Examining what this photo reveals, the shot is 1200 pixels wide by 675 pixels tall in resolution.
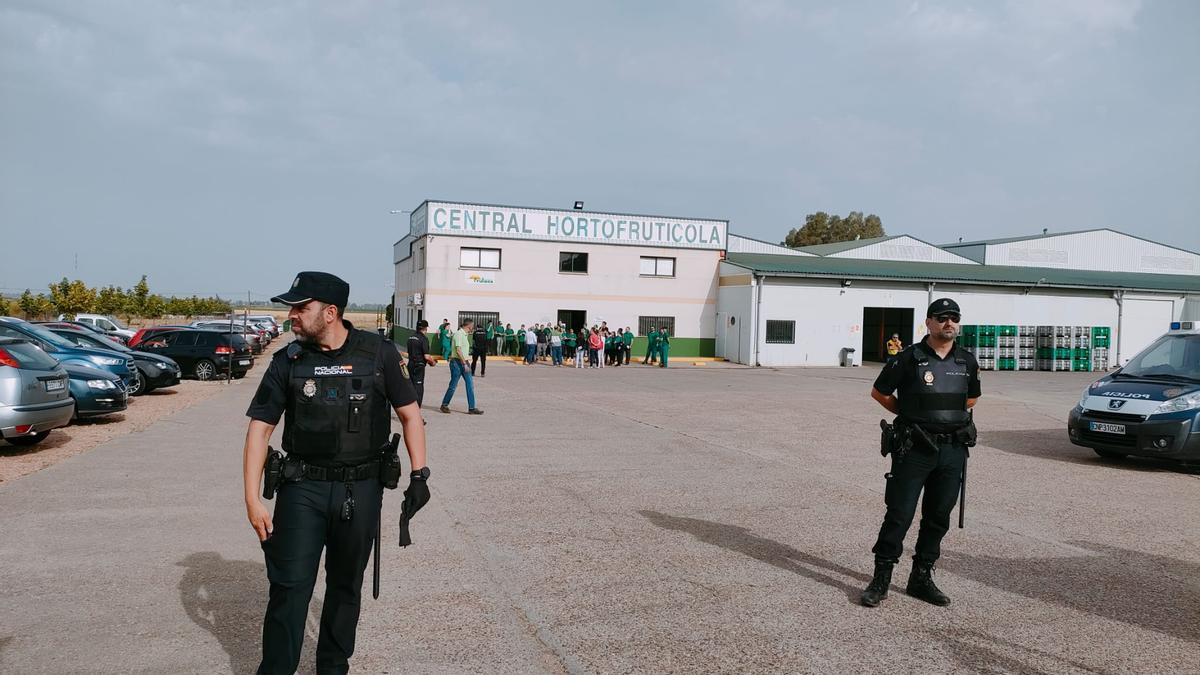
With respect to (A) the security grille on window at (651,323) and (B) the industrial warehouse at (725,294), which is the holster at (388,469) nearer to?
(B) the industrial warehouse at (725,294)

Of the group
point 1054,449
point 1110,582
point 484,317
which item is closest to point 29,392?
point 1110,582

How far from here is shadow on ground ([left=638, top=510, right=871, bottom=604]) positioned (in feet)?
19.1

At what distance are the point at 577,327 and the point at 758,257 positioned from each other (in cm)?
1062

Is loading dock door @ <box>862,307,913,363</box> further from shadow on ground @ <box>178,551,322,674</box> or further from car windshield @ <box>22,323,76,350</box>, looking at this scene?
shadow on ground @ <box>178,551,322,674</box>

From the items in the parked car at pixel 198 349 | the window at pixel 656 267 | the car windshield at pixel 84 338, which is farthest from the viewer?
the window at pixel 656 267

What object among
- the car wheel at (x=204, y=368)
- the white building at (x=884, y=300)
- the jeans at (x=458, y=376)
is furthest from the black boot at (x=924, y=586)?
the white building at (x=884, y=300)

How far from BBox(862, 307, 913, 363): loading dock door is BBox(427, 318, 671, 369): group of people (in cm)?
1134

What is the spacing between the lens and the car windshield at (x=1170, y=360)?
1105 centimetres

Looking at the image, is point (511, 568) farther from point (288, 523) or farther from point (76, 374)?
point (76, 374)

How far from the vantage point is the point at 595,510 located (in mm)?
7695

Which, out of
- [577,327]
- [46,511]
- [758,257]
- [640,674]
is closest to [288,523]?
[640,674]

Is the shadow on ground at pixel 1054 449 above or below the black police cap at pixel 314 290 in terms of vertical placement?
below

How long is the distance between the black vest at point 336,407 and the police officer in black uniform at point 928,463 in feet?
10.9

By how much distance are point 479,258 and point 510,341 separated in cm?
391
